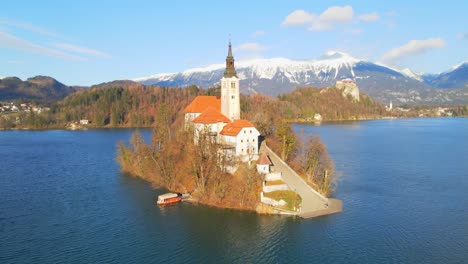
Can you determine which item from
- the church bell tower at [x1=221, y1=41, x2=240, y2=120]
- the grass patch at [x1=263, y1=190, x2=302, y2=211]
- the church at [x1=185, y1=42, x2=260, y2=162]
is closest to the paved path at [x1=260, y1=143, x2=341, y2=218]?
the grass patch at [x1=263, y1=190, x2=302, y2=211]

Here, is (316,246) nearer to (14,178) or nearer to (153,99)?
(14,178)

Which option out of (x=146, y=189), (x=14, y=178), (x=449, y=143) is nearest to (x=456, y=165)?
(x=449, y=143)

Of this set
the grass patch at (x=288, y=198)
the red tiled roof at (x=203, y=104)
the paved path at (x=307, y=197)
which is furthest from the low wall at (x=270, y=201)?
the red tiled roof at (x=203, y=104)

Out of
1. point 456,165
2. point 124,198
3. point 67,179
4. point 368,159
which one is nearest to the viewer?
point 124,198

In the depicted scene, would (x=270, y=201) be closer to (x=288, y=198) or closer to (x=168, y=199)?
(x=288, y=198)

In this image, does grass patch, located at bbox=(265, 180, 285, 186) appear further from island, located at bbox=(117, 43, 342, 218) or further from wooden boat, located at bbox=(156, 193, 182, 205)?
wooden boat, located at bbox=(156, 193, 182, 205)

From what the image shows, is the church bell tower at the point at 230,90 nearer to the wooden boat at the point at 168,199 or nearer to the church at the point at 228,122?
the church at the point at 228,122

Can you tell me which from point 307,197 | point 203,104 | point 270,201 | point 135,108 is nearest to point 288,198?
point 270,201
